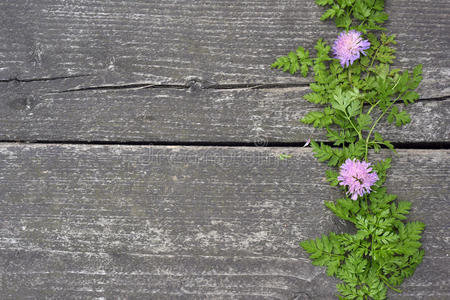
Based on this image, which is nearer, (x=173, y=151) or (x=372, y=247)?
(x=372, y=247)

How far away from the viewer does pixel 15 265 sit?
5.48ft

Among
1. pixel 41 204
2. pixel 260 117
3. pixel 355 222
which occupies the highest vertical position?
pixel 260 117

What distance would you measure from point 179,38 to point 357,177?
2.99ft

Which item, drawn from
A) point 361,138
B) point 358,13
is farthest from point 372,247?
point 358,13

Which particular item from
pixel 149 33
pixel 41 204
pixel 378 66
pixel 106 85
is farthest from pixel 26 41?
pixel 378 66

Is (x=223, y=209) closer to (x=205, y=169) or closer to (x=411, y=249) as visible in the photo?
(x=205, y=169)

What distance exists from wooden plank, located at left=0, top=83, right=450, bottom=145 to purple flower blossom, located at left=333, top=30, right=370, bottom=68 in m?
0.20

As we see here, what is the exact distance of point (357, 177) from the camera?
1.50 metres

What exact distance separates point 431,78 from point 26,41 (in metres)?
1.70

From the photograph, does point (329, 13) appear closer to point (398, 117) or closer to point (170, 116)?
point (398, 117)

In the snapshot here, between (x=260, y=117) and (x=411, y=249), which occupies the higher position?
(x=260, y=117)

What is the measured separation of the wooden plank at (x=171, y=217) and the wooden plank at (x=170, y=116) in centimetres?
6

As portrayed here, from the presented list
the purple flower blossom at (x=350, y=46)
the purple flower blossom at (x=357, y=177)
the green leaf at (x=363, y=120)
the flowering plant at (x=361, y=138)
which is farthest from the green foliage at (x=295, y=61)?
the purple flower blossom at (x=357, y=177)

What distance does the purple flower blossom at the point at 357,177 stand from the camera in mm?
1500
